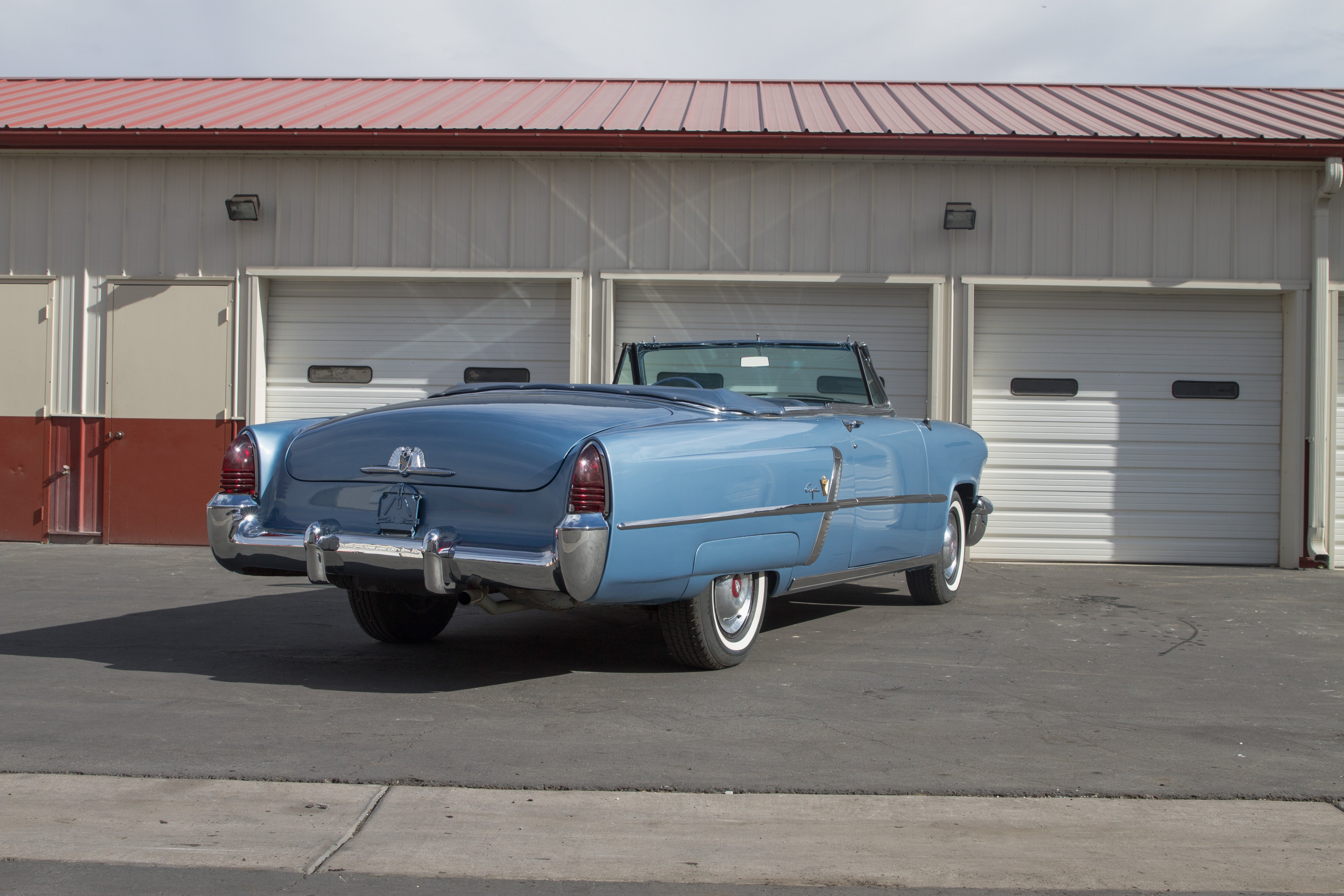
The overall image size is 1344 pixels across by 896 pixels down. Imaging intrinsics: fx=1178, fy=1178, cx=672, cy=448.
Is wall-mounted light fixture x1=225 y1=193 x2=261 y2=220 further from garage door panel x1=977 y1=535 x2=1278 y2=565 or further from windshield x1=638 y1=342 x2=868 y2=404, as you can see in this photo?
garage door panel x1=977 y1=535 x2=1278 y2=565

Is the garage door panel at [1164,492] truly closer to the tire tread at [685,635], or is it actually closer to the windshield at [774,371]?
the windshield at [774,371]

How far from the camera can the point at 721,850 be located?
3.06m

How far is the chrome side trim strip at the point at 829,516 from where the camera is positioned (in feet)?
17.2

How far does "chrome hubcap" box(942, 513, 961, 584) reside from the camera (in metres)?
7.35

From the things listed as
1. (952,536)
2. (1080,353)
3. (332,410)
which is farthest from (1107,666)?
(332,410)

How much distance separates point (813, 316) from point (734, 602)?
18.1ft

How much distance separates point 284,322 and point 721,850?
8.52 metres

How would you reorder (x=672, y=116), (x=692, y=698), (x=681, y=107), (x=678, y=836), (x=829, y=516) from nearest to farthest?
(x=678, y=836), (x=692, y=698), (x=829, y=516), (x=672, y=116), (x=681, y=107)

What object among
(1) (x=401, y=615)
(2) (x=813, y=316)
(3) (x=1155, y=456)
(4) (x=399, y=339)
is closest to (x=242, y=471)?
(1) (x=401, y=615)

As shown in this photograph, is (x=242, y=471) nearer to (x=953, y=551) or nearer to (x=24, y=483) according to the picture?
(x=953, y=551)

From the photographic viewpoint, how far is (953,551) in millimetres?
7430

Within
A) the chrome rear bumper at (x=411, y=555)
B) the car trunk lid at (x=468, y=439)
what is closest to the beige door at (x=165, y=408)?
the chrome rear bumper at (x=411, y=555)

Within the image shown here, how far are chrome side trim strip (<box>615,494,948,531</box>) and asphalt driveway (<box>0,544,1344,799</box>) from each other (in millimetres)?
704

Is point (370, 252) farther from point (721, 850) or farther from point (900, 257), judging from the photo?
point (721, 850)
